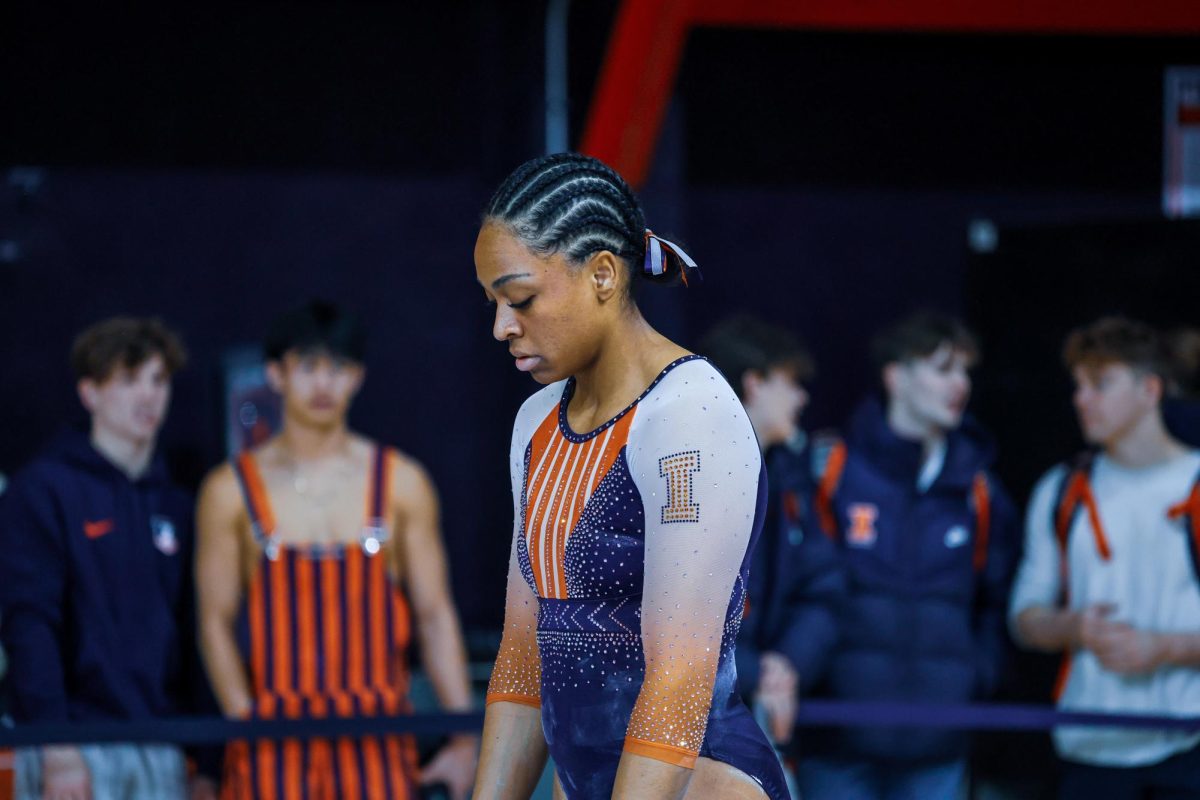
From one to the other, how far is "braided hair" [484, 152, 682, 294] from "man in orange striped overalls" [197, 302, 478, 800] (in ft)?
7.04

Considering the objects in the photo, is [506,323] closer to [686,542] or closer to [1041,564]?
[686,542]

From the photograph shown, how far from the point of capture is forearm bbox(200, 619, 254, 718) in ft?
12.8

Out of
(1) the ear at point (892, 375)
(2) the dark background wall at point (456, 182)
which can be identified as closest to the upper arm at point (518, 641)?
(1) the ear at point (892, 375)

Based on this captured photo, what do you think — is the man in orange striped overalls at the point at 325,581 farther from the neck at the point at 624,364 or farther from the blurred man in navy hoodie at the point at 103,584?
the neck at the point at 624,364

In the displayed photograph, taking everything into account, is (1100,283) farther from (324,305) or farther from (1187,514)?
(324,305)

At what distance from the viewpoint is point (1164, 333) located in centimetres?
505

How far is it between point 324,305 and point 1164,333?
266 centimetres

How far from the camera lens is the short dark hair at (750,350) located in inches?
173

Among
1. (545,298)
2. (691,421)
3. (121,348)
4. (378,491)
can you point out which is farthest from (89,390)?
(691,421)

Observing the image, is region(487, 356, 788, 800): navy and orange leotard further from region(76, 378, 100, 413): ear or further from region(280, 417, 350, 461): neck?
region(76, 378, 100, 413): ear

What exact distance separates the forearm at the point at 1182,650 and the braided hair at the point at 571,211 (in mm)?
2447

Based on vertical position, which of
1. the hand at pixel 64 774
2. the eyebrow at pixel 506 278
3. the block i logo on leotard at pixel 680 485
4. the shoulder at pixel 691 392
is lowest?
the hand at pixel 64 774

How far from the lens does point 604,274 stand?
1.89 metres

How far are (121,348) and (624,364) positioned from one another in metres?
2.54
